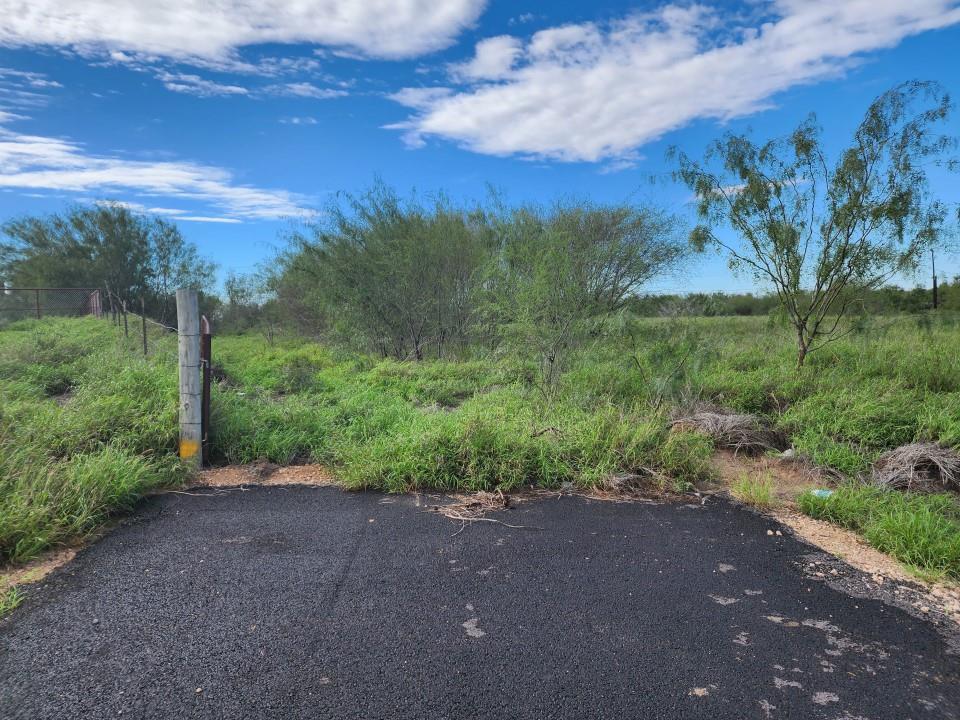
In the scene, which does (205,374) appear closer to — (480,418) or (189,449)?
(189,449)

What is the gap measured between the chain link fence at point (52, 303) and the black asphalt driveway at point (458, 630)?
61.6ft

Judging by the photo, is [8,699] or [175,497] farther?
[175,497]

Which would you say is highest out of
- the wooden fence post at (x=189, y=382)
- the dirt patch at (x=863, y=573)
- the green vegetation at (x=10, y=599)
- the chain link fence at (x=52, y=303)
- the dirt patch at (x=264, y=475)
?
the chain link fence at (x=52, y=303)

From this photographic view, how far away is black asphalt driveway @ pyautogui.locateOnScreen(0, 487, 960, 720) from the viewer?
2.09 m

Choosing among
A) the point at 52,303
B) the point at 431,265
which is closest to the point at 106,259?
the point at 52,303

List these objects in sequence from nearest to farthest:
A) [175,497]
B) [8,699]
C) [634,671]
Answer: [8,699]
[634,671]
[175,497]

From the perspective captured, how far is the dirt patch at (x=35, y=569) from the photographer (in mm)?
2982

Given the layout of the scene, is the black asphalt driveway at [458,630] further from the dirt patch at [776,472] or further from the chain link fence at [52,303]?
the chain link fence at [52,303]

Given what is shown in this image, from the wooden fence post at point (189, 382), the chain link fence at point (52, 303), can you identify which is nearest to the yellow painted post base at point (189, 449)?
the wooden fence post at point (189, 382)

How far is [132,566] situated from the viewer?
315cm

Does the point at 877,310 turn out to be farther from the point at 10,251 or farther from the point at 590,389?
the point at 10,251

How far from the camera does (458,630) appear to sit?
2.51m

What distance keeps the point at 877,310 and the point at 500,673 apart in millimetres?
8487

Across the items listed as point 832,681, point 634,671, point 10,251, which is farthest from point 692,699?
point 10,251
